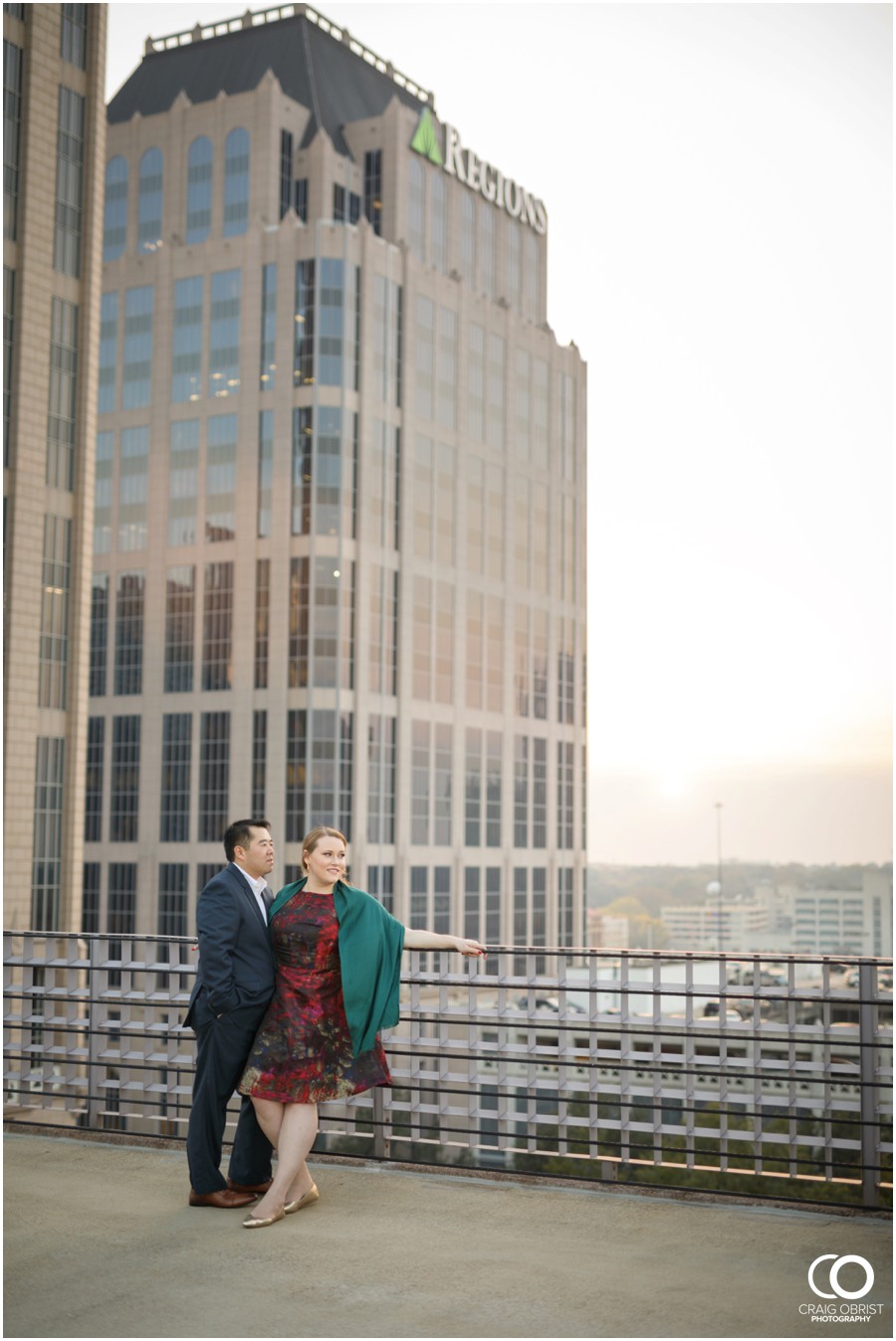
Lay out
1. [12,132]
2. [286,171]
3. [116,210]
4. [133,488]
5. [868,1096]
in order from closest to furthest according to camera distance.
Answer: [868,1096]
[12,132]
[286,171]
[133,488]
[116,210]

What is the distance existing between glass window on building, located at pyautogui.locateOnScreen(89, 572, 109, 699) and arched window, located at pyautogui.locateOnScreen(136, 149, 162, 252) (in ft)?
54.1

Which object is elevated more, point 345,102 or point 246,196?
point 345,102

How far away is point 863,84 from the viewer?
7.15m

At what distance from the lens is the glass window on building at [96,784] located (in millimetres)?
66125

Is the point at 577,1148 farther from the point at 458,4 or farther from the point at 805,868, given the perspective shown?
the point at 805,868

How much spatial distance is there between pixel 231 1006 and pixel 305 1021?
1.21ft

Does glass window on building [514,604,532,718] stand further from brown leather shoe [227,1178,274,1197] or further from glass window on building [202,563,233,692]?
brown leather shoe [227,1178,274,1197]

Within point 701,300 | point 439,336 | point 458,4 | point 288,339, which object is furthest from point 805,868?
point 458,4

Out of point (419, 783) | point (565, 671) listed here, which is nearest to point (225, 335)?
point (419, 783)

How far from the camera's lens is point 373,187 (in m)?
68.5

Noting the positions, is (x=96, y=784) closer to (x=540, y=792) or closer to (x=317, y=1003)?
(x=540, y=792)

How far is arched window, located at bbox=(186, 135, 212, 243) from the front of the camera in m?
66.6

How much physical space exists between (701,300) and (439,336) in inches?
1326

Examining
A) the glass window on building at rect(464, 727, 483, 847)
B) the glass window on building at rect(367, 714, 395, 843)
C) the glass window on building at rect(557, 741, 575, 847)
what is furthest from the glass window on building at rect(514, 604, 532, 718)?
the glass window on building at rect(367, 714, 395, 843)
